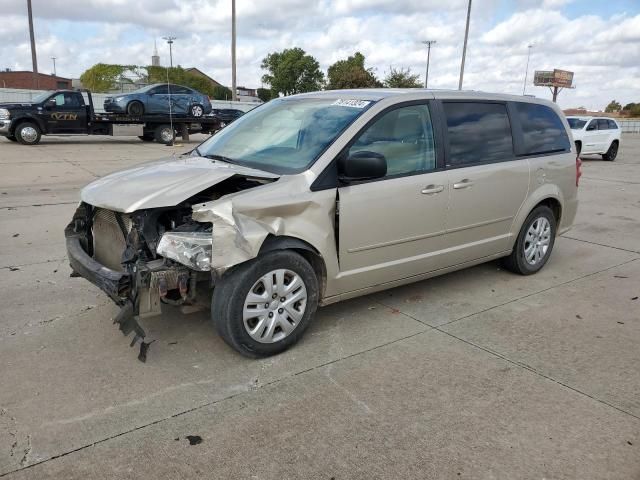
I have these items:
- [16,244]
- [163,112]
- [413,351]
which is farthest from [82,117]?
[413,351]

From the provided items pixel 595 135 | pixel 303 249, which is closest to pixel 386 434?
pixel 303 249

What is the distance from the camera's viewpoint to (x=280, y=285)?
347cm

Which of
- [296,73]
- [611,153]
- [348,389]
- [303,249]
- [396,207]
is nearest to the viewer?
[348,389]

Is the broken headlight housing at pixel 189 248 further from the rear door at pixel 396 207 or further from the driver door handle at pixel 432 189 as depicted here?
the driver door handle at pixel 432 189

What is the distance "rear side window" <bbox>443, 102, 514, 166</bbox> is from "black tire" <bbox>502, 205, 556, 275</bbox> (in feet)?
2.43

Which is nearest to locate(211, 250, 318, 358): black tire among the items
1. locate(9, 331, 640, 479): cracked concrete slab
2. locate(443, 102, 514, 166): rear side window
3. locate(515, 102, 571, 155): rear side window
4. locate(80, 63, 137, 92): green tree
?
locate(9, 331, 640, 479): cracked concrete slab

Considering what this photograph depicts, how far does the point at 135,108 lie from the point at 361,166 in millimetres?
19234

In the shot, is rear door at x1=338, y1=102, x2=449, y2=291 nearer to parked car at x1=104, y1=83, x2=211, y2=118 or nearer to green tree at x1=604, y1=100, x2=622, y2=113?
parked car at x1=104, y1=83, x2=211, y2=118

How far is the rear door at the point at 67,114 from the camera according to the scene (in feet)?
60.8

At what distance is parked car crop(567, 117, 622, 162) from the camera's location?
1942 centimetres

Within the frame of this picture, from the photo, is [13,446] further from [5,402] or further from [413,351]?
[413,351]

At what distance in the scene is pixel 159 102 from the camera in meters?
21.3

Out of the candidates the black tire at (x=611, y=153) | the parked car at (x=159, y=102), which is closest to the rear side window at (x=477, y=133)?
the parked car at (x=159, y=102)

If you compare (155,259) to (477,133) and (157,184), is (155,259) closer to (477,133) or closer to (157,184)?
(157,184)
